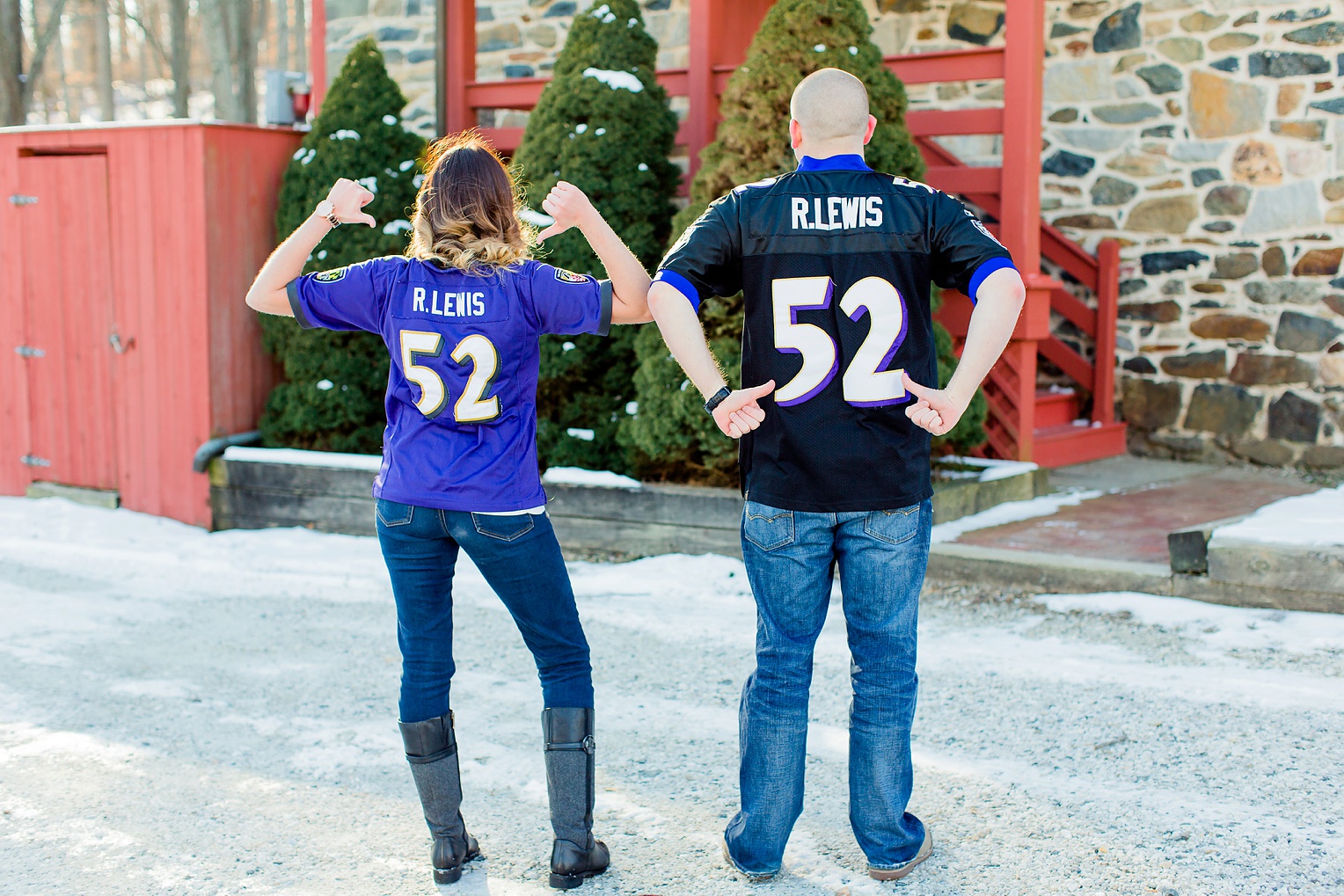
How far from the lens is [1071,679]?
4.25 meters

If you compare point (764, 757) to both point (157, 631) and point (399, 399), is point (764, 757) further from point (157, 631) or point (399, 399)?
point (157, 631)

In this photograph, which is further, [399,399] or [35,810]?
[35,810]

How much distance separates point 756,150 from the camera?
606 centimetres

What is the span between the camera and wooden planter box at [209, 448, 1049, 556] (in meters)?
6.05

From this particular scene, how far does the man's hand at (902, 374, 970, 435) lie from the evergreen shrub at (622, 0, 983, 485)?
322 cm

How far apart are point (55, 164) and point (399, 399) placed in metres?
5.49

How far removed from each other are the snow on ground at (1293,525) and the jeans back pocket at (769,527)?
283 cm

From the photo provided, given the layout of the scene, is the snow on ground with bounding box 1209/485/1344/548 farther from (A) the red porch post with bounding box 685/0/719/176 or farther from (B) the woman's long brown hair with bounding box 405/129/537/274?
→ (A) the red porch post with bounding box 685/0/719/176

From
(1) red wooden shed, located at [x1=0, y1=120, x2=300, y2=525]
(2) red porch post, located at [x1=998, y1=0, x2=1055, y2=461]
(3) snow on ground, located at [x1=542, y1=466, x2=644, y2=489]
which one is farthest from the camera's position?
(1) red wooden shed, located at [x1=0, y1=120, x2=300, y2=525]

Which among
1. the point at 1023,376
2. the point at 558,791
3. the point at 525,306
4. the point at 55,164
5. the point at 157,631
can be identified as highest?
the point at 55,164

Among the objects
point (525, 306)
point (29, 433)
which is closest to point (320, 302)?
point (525, 306)

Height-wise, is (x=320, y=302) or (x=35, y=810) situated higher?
(x=320, y=302)

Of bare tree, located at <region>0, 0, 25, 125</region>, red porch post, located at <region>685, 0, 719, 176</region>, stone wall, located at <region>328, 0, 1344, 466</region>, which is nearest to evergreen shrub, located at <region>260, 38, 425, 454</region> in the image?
red porch post, located at <region>685, 0, 719, 176</region>

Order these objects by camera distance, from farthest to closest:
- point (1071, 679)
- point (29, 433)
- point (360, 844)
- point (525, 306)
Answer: point (29, 433) → point (1071, 679) → point (360, 844) → point (525, 306)
